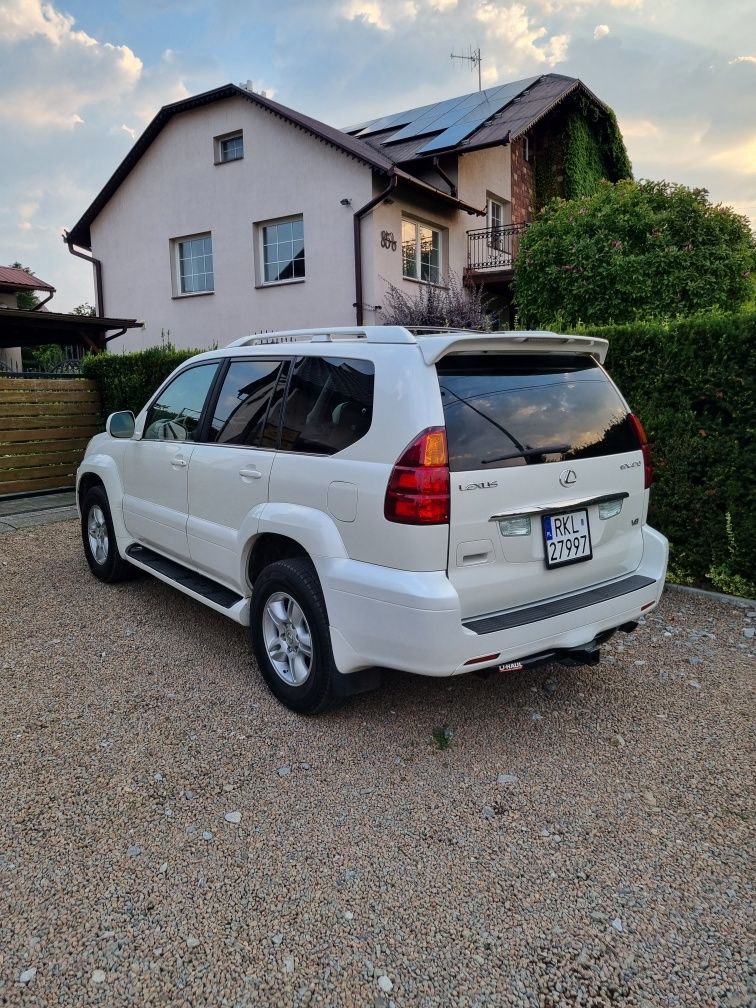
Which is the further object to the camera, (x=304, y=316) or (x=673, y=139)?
(x=304, y=316)

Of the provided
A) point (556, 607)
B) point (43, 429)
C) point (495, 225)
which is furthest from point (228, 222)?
point (556, 607)

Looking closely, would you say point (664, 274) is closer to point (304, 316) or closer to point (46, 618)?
point (304, 316)

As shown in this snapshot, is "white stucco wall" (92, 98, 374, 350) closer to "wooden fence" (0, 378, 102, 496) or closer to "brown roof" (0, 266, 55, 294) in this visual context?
"brown roof" (0, 266, 55, 294)

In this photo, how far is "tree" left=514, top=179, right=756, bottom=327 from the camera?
10250 millimetres

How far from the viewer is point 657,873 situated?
2.27m

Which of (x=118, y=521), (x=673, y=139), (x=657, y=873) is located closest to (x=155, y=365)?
(x=118, y=521)

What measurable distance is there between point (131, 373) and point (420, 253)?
8.12 metres

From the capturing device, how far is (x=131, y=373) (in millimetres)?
10109

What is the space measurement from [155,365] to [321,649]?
797cm

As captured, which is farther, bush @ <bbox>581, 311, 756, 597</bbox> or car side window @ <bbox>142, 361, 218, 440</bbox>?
bush @ <bbox>581, 311, 756, 597</bbox>

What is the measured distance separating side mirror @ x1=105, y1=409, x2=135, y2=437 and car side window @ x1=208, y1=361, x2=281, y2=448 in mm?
1177

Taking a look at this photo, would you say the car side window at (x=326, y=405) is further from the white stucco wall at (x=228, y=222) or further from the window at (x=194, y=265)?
the window at (x=194, y=265)

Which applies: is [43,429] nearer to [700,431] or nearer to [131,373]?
[131,373]

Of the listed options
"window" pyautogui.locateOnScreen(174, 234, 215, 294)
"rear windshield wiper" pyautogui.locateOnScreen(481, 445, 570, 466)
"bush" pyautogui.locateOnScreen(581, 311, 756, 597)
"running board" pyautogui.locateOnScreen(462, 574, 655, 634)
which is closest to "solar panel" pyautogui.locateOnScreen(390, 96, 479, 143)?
"window" pyautogui.locateOnScreen(174, 234, 215, 294)
